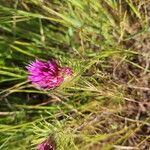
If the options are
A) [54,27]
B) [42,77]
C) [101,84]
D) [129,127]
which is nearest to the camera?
[42,77]

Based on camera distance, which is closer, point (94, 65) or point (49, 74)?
point (49, 74)

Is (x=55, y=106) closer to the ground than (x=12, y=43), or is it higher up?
closer to the ground

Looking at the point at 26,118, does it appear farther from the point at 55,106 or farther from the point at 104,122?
the point at 104,122

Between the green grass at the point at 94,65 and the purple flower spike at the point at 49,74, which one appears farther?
the green grass at the point at 94,65

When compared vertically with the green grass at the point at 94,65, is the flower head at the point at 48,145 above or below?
below

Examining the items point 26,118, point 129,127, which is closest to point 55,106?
point 26,118

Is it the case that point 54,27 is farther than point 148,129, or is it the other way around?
point 54,27
